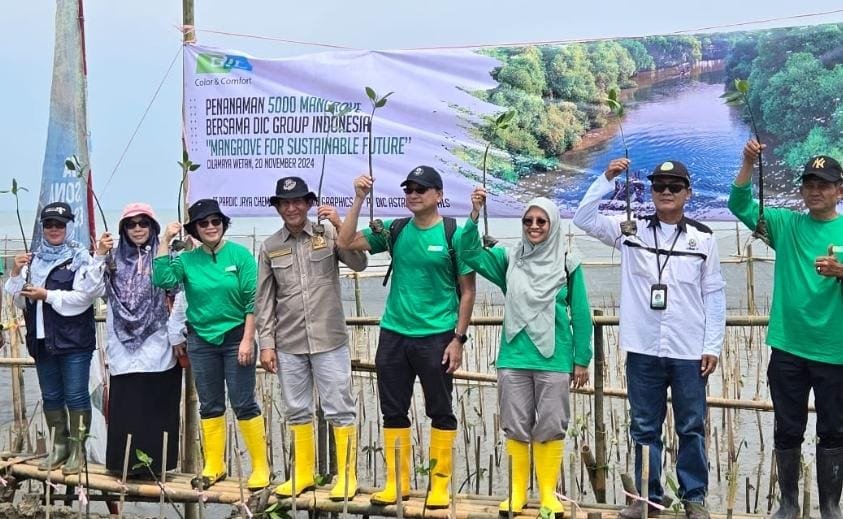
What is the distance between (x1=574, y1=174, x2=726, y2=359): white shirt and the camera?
3.83 meters

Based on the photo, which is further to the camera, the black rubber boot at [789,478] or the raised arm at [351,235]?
the raised arm at [351,235]

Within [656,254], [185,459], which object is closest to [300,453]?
[185,459]

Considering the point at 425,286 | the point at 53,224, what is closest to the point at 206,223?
the point at 53,224

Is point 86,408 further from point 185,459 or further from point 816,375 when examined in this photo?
point 816,375

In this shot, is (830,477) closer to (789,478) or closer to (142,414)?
(789,478)

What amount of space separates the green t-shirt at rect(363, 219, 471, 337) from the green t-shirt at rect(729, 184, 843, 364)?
1318 mm

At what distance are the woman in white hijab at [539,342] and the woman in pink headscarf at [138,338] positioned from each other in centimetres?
177

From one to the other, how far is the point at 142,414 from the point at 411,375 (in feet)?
5.27

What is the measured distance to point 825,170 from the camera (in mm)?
3676

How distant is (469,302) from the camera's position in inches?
161

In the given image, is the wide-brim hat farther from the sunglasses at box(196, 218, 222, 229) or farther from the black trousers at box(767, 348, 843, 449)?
the sunglasses at box(196, 218, 222, 229)

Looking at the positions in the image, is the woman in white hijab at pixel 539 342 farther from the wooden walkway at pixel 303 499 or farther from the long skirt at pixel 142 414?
the long skirt at pixel 142 414

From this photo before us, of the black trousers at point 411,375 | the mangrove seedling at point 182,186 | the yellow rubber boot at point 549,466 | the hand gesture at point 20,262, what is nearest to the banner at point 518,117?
the mangrove seedling at point 182,186

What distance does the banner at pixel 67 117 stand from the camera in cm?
570
